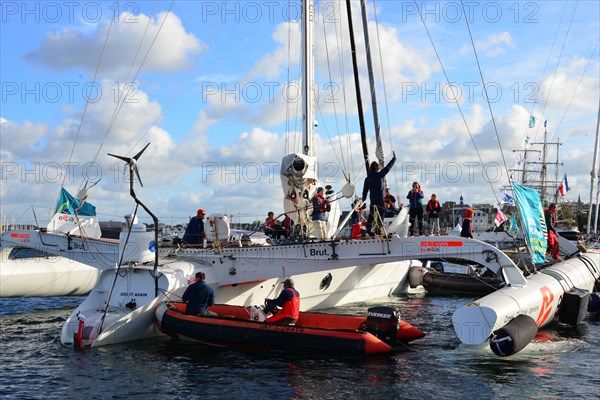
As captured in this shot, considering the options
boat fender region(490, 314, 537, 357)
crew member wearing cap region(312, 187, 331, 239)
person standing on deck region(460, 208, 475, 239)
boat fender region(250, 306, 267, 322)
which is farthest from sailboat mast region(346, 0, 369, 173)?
boat fender region(490, 314, 537, 357)

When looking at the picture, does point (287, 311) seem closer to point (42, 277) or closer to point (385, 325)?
point (385, 325)

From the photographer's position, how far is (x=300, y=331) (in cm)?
1252

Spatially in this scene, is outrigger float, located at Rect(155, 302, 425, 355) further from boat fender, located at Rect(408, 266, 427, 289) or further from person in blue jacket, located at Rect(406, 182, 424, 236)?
boat fender, located at Rect(408, 266, 427, 289)

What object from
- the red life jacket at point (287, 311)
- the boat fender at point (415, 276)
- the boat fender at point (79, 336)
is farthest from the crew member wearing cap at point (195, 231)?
the boat fender at point (415, 276)

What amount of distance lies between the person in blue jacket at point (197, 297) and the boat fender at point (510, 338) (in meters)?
6.09

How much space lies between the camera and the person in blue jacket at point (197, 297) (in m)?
14.0

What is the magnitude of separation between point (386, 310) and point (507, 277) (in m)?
2.89

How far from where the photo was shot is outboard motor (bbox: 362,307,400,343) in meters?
13.0

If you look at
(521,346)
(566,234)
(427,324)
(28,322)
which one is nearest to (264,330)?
(521,346)

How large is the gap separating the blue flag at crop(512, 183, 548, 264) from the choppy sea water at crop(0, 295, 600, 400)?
2009mm

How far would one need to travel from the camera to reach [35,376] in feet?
37.1

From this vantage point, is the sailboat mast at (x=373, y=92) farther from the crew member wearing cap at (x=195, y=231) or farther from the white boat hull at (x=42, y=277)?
the white boat hull at (x=42, y=277)

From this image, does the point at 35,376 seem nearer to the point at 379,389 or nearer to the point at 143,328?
the point at 143,328

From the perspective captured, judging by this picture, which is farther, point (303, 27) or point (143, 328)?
point (303, 27)
